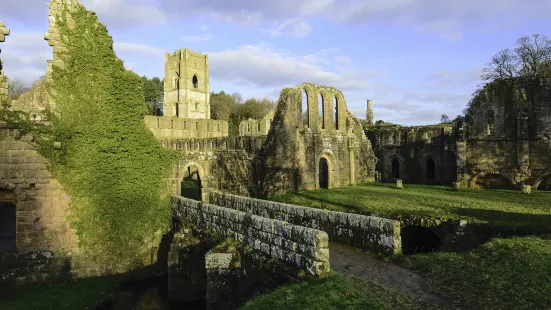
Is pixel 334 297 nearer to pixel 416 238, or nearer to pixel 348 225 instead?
pixel 348 225

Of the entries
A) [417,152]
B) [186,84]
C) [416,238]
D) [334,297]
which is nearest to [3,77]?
[334,297]

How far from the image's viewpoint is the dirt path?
5791mm

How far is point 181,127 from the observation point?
3123 cm

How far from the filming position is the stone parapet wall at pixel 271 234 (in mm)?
6574

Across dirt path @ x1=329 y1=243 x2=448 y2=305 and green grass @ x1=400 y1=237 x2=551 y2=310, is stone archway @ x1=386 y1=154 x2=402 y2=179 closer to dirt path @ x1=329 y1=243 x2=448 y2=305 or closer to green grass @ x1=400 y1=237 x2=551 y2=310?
green grass @ x1=400 y1=237 x2=551 y2=310

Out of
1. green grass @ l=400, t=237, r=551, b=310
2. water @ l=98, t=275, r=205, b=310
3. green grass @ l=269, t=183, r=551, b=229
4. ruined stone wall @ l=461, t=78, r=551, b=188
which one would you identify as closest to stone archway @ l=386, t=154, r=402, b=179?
ruined stone wall @ l=461, t=78, r=551, b=188

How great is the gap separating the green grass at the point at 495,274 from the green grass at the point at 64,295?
852 cm

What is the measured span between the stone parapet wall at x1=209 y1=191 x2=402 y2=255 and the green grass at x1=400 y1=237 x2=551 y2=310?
1.88 feet

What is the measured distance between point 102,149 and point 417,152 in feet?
Result: 98.0

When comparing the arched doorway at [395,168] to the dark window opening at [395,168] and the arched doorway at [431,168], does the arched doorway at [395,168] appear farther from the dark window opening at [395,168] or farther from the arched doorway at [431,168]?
the arched doorway at [431,168]

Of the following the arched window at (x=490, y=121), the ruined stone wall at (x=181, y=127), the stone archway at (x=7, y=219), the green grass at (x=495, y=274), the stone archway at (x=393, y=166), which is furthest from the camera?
the stone archway at (x=393, y=166)

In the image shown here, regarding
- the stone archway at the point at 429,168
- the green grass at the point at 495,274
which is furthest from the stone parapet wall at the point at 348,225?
the stone archway at the point at 429,168

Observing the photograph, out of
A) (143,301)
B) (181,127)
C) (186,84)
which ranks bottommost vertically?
(143,301)

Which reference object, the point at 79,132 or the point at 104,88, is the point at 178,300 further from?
the point at 104,88
